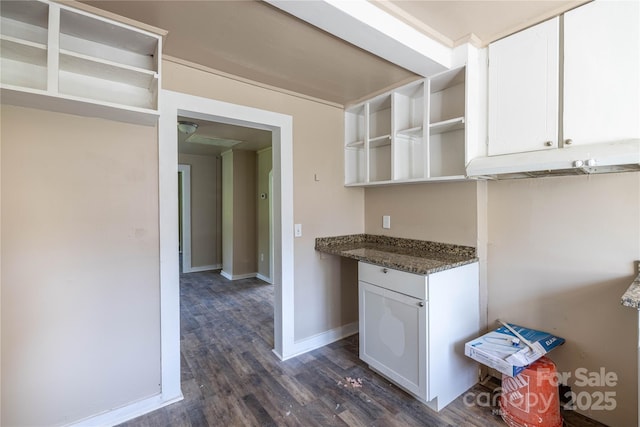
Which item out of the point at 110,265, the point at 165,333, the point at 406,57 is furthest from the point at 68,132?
the point at 406,57

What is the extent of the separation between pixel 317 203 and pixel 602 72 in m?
2.05

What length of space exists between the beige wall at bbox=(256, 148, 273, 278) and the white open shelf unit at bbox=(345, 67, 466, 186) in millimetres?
2398

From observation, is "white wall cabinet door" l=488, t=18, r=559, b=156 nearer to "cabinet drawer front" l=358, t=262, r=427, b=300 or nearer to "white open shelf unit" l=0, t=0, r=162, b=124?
"cabinet drawer front" l=358, t=262, r=427, b=300

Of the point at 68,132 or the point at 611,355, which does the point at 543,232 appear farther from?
the point at 68,132

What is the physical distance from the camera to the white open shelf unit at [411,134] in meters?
2.22

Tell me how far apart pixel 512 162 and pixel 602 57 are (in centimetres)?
64

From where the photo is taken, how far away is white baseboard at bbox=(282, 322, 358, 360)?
2.64 meters

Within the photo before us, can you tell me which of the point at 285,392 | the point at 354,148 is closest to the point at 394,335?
the point at 285,392

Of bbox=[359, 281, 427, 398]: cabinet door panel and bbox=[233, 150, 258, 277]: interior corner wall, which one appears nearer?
bbox=[359, 281, 427, 398]: cabinet door panel

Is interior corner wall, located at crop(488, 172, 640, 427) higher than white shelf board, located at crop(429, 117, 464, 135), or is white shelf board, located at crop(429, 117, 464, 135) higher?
white shelf board, located at crop(429, 117, 464, 135)

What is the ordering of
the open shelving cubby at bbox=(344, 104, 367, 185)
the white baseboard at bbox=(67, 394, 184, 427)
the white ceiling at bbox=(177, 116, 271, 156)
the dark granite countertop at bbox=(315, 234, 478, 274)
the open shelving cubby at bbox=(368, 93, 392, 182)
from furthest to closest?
1. the white ceiling at bbox=(177, 116, 271, 156)
2. the open shelving cubby at bbox=(344, 104, 367, 185)
3. the open shelving cubby at bbox=(368, 93, 392, 182)
4. the dark granite countertop at bbox=(315, 234, 478, 274)
5. the white baseboard at bbox=(67, 394, 184, 427)

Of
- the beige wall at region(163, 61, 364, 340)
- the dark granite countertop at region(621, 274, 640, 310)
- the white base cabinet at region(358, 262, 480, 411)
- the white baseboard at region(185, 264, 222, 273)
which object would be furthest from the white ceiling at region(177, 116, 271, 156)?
the dark granite countertop at region(621, 274, 640, 310)

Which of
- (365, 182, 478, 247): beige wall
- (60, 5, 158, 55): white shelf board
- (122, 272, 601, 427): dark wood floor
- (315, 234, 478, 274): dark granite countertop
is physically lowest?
(122, 272, 601, 427): dark wood floor

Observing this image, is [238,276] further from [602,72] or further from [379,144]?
[602,72]
